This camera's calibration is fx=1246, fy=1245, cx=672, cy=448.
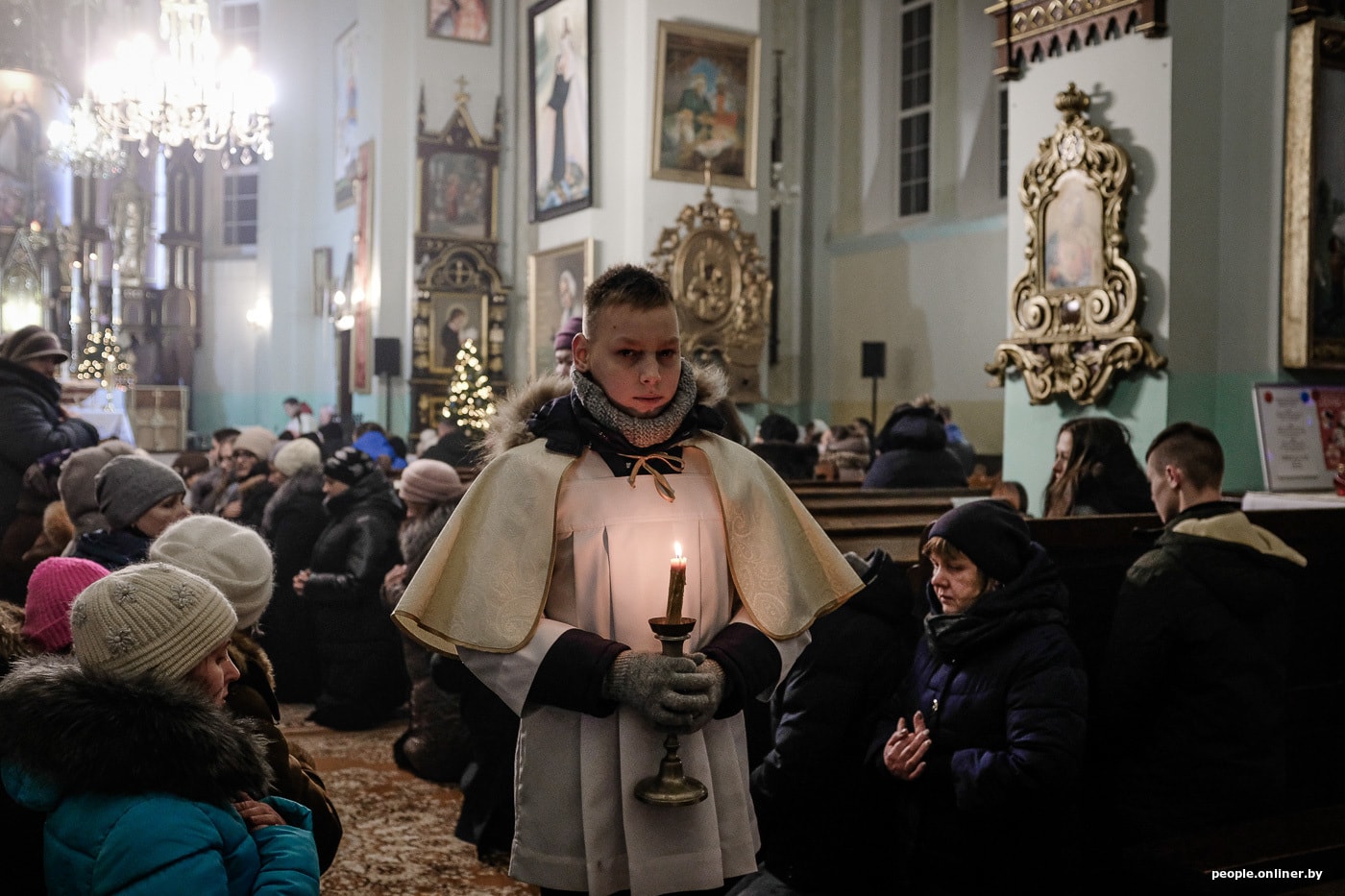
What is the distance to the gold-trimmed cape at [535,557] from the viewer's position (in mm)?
2105

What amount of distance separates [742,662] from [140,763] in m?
0.93

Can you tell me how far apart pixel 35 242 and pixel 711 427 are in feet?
85.5

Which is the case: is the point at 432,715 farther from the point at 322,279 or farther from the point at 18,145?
the point at 18,145

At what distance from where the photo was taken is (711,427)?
2314mm

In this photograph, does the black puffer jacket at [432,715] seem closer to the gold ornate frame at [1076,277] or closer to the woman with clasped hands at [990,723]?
the woman with clasped hands at [990,723]

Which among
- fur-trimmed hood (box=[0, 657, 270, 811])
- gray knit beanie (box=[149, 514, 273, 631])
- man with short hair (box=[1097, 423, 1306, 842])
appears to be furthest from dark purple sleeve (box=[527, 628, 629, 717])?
man with short hair (box=[1097, 423, 1306, 842])

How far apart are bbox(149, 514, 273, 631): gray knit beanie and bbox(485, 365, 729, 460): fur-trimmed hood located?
80 cm

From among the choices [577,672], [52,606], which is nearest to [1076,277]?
[577,672]

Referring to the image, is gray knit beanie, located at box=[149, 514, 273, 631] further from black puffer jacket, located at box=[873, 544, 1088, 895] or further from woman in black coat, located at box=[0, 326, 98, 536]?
woman in black coat, located at box=[0, 326, 98, 536]

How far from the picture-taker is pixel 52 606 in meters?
2.39

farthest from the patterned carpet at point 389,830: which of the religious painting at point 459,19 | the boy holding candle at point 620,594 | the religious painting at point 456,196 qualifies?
the religious painting at point 459,19

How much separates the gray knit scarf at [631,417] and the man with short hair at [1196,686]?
1793 mm

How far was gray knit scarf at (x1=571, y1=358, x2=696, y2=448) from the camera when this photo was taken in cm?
219

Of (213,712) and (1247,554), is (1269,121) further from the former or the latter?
(213,712)
